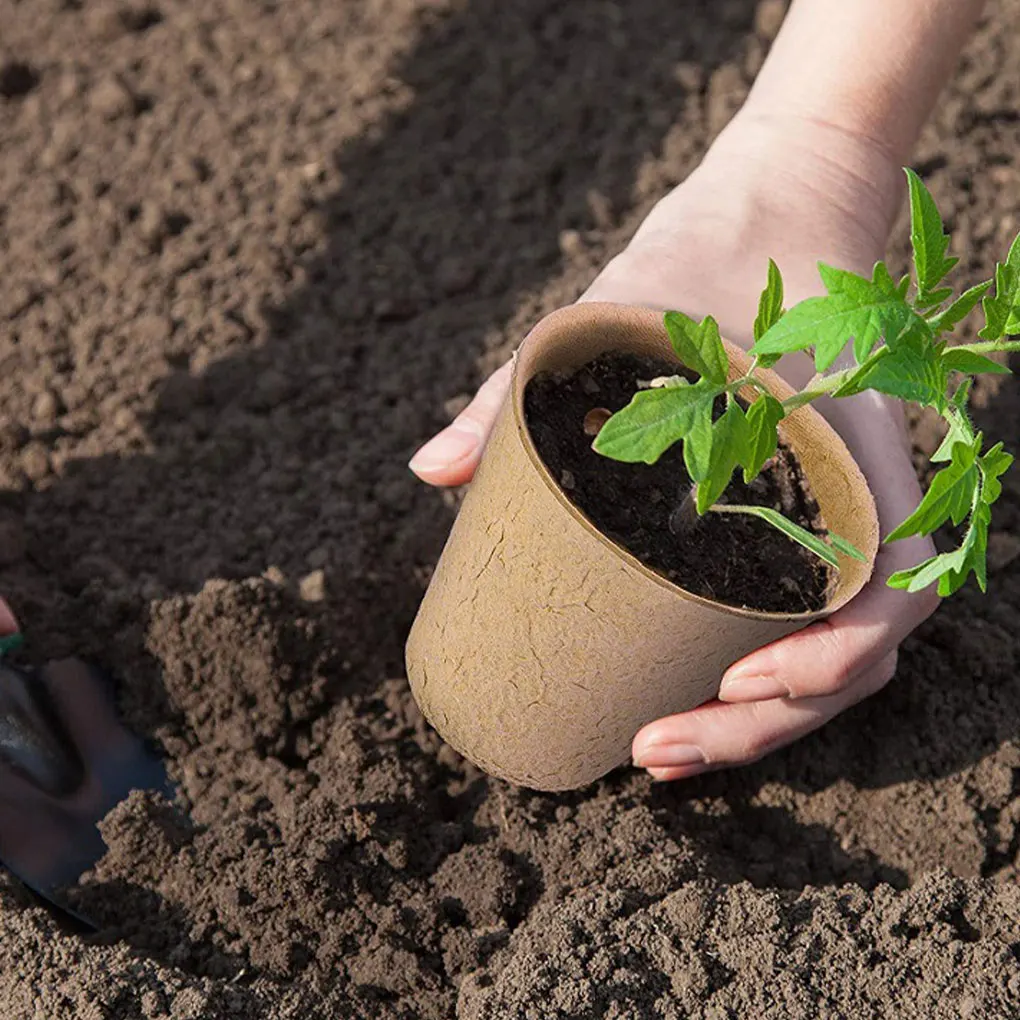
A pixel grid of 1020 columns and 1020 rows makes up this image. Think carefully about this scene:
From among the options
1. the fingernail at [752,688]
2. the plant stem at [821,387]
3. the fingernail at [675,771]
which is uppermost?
the plant stem at [821,387]

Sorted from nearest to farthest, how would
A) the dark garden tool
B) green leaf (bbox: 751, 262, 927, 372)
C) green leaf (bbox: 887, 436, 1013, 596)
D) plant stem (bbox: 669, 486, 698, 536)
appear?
1. green leaf (bbox: 751, 262, 927, 372)
2. green leaf (bbox: 887, 436, 1013, 596)
3. plant stem (bbox: 669, 486, 698, 536)
4. the dark garden tool

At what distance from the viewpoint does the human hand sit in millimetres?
1581

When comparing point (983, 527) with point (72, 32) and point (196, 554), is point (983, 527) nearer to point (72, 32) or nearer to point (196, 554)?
point (196, 554)

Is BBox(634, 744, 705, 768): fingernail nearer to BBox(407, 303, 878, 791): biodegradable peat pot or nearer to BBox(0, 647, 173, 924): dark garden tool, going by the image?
BBox(407, 303, 878, 791): biodegradable peat pot

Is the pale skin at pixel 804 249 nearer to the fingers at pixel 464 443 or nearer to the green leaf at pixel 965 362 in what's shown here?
the fingers at pixel 464 443

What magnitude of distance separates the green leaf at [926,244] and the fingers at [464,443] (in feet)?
2.00

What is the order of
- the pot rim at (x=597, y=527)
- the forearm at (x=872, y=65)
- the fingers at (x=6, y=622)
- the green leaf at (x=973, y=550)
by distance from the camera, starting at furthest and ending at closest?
the forearm at (x=872, y=65)
the fingers at (x=6, y=622)
the pot rim at (x=597, y=527)
the green leaf at (x=973, y=550)

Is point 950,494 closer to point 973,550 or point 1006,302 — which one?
point 973,550

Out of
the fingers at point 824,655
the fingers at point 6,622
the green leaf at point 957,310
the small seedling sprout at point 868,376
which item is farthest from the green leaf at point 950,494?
the fingers at point 6,622

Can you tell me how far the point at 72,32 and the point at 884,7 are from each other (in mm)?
2021

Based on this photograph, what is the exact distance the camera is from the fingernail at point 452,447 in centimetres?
170

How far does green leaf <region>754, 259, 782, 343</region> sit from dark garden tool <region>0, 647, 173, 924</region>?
3.74 ft

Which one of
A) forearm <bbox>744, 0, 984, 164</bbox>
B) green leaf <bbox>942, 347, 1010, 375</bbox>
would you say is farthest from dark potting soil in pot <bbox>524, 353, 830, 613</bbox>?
forearm <bbox>744, 0, 984, 164</bbox>

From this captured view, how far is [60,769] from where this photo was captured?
1.89 m
